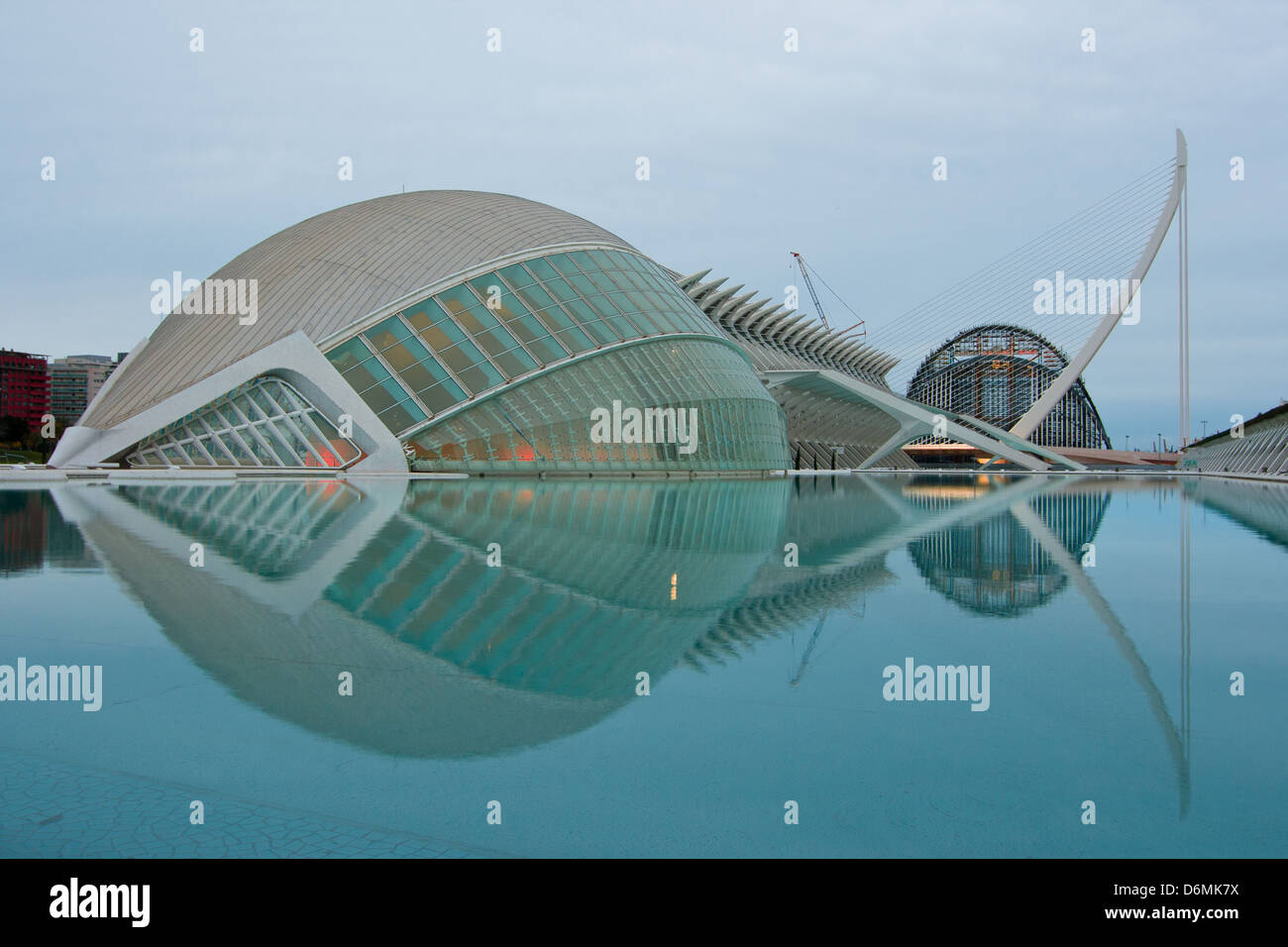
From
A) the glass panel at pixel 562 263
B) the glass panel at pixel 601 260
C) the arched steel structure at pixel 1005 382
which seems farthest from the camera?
the arched steel structure at pixel 1005 382

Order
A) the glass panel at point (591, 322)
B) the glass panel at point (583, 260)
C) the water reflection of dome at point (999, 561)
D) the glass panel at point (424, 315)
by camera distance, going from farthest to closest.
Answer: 1. the glass panel at point (583, 260)
2. the glass panel at point (591, 322)
3. the glass panel at point (424, 315)
4. the water reflection of dome at point (999, 561)

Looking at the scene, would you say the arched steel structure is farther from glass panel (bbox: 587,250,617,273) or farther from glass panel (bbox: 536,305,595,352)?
glass panel (bbox: 536,305,595,352)

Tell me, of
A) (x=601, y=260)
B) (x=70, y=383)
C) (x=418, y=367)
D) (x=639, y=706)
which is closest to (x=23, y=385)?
(x=70, y=383)

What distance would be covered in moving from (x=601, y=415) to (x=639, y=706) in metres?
27.3

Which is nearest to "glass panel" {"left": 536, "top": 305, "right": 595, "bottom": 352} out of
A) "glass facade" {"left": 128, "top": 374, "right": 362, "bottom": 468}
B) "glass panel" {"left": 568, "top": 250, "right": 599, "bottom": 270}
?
"glass panel" {"left": 568, "top": 250, "right": 599, "bottom": 270}

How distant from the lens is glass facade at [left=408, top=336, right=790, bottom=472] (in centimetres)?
2983

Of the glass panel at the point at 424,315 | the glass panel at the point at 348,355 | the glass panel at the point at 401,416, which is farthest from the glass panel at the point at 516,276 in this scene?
the glass panel at the point at 401,416

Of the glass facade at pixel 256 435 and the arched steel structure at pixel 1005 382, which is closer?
the glass facade at pixel 256 435

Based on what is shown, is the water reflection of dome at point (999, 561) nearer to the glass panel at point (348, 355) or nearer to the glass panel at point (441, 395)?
the glass panel at point (441, 395)

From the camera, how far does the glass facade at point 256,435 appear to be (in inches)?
1173

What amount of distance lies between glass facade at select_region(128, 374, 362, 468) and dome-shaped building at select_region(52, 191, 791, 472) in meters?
0.05

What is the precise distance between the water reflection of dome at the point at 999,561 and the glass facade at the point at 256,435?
21.2 meters
